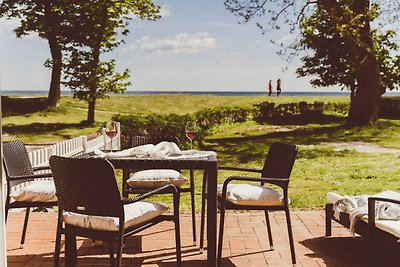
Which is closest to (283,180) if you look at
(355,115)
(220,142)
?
(220,142)

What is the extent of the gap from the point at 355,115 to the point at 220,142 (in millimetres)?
4749

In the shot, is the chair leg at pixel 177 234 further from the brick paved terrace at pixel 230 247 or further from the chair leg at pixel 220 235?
the brick paved terrace at pixel 230 247

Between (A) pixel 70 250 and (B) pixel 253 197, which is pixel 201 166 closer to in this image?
(B) pixel 253 197

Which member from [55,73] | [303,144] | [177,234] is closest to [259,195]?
[177,234]

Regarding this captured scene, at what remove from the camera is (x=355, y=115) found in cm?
1673

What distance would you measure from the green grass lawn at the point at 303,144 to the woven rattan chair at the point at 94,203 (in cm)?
378

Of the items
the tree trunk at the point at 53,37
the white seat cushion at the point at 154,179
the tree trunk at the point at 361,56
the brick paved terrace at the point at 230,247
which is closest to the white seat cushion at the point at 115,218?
the brick paved terrace at the point at 230,247

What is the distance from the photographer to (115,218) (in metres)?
2.89

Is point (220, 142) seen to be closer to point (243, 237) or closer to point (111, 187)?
point (243, 237)

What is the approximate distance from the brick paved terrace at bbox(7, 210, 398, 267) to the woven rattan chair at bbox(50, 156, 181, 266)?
866mm

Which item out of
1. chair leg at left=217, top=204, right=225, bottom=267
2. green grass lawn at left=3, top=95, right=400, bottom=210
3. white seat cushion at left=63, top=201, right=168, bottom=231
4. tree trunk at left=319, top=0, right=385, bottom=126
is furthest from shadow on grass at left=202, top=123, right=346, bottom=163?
white seat cushion at left=63, top=201, right=168, bottom=231

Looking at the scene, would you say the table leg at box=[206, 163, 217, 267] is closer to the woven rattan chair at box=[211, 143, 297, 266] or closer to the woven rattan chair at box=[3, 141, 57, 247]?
the woven rattan chair at box=[211, 143, 297, 266]

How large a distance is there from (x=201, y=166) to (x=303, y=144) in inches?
434

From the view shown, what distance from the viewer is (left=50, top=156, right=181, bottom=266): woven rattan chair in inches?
111
